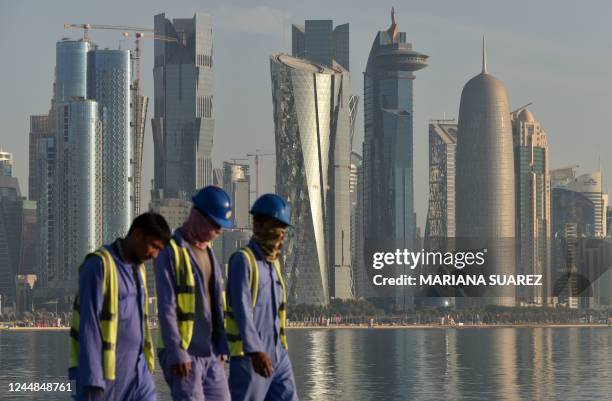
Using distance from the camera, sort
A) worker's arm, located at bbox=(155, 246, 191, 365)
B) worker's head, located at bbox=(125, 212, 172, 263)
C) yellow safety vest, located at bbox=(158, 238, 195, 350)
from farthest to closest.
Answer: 1. yellow safety vest, located at bbox=(158, 238, 195, 350)
2. worker's arm, located at bbox=(155, 246, 191, 365)
3. worker's head, located at bbox=(125, 212, 172, 263)

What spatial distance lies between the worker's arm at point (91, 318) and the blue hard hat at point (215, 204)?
1.90 m

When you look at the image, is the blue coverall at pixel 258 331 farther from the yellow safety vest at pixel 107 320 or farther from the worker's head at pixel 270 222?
the yellow safety vest at pixel 107 320

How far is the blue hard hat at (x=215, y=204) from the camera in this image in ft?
47.3

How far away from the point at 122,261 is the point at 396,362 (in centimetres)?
15467

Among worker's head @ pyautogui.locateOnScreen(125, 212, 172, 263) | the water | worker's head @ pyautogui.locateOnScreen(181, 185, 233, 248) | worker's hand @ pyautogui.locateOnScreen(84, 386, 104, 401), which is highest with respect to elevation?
worker's head @ pyautogui.locateOnScreen(181, 185, 233, 248)

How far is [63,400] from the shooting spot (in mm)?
96938

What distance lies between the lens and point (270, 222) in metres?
14.9

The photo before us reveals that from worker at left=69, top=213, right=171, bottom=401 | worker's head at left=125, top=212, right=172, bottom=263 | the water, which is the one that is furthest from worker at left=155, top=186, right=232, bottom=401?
the water

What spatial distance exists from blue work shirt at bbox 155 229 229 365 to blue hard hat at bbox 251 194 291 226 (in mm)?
767

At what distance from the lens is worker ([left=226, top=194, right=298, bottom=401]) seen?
14.6 metres

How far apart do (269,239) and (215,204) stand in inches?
33.0

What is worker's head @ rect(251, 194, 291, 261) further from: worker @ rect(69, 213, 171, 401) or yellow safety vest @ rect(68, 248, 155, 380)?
yellow safety vest @ rect(68, 248, 155, 380)

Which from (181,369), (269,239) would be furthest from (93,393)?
(269,239)

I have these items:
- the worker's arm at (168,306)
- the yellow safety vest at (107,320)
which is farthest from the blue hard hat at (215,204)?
the yellow safety vest at (107,320)
